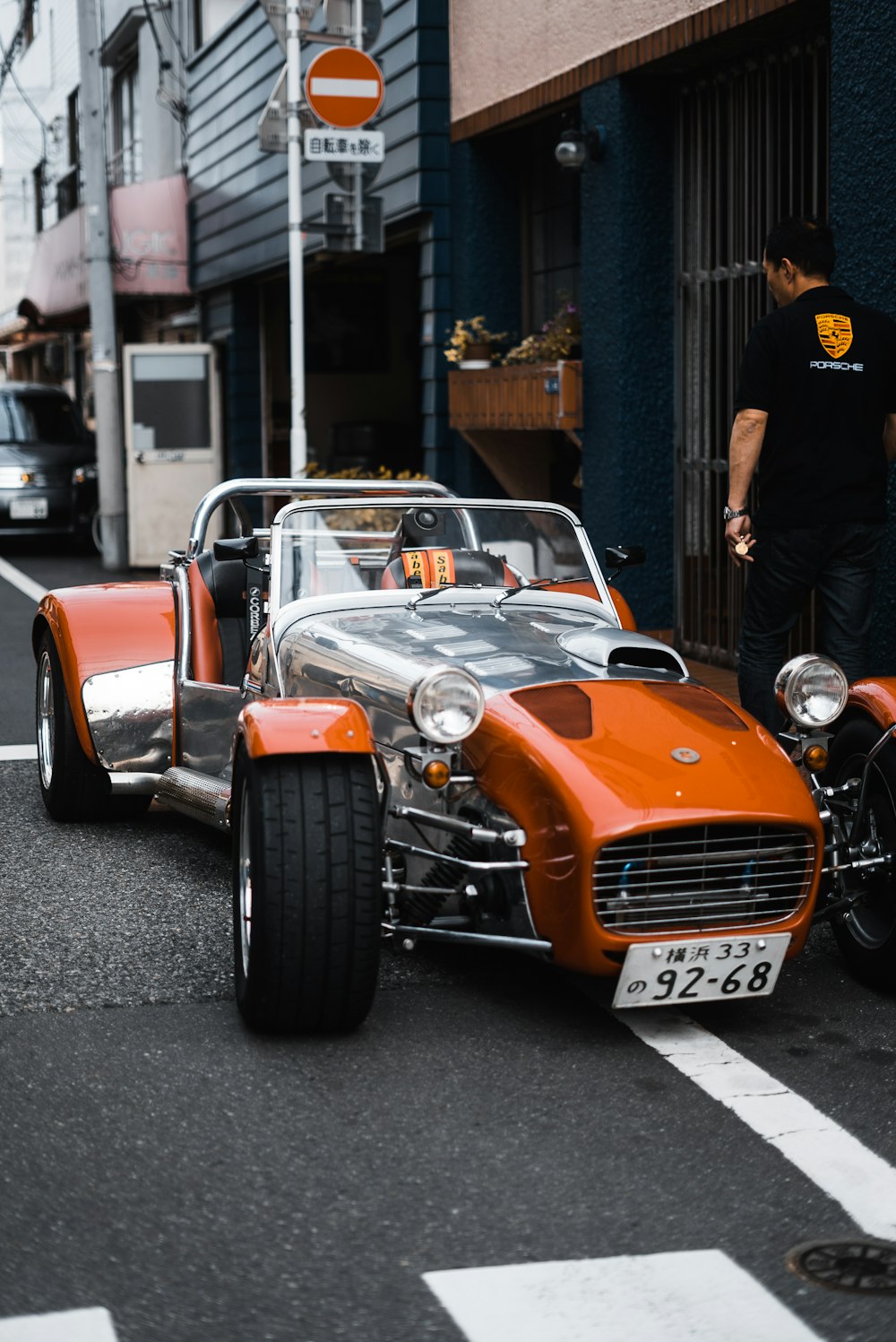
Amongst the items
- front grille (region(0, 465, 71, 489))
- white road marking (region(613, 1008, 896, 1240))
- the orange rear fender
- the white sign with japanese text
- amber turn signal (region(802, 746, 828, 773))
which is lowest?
white road marking (region(613, 1008, 896, 1240))

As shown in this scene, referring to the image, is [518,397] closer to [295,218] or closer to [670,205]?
[670,205]

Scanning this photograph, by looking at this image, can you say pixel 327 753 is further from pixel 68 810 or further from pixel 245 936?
pixel 68 810

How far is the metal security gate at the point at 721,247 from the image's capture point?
343 inches

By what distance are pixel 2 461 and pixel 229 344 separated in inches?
118

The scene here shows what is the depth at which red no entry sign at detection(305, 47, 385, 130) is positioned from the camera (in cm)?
1084

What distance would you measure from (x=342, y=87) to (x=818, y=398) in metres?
6.00

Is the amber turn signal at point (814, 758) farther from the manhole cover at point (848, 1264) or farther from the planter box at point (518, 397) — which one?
the planter box at point (518, 397)

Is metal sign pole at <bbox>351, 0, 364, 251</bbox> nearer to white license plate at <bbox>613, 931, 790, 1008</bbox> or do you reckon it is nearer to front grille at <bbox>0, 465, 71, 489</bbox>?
white license plate at <bbox>613, 931, 790, 1008</bbox>

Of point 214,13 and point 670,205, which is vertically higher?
point 214,13

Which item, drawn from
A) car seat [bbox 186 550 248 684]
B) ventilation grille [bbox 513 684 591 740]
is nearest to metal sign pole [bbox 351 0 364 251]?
car seat [bbox 186 550 248 684]

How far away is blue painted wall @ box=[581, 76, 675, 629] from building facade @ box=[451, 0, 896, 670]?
0.01 m

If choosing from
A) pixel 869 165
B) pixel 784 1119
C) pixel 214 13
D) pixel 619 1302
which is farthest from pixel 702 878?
pixel 214 13

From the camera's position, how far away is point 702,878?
4.04 metres

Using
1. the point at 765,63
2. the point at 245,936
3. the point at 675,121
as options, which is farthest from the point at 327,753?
the point at 675,121
